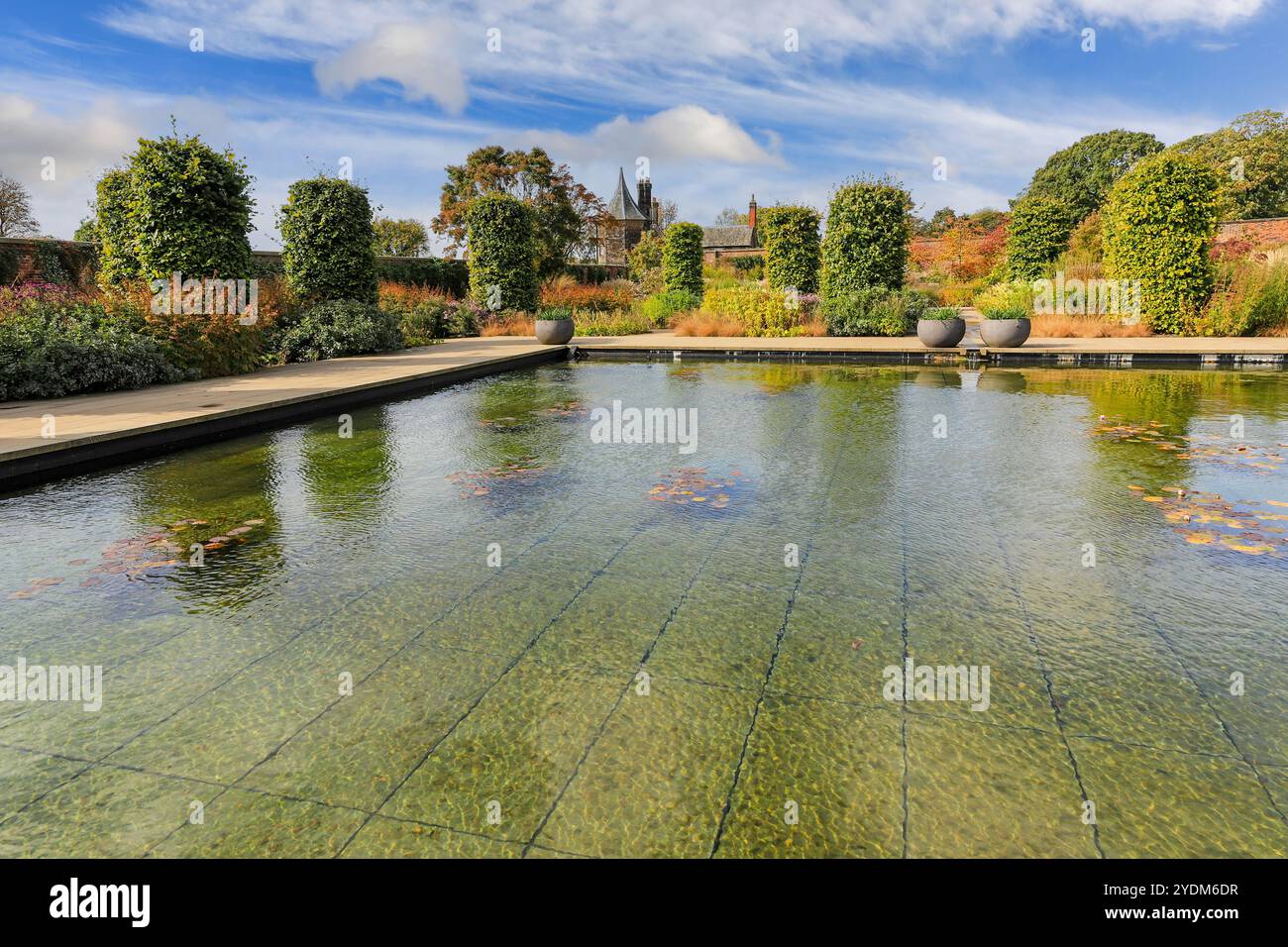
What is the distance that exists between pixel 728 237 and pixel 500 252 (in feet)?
158

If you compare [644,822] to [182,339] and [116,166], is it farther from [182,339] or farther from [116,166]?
[116,166]

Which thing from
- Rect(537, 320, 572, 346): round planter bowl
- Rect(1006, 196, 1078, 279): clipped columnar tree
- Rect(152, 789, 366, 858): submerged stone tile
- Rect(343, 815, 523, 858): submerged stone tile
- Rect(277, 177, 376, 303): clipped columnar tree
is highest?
Rect(1006, 196, 1078, 279): clipped columnar tree

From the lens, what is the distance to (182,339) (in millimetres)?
10234

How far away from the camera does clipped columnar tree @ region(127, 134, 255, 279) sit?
35.0 ft

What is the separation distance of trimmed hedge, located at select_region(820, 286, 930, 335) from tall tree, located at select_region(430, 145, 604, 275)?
24.1m

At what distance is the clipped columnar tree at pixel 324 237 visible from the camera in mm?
14312

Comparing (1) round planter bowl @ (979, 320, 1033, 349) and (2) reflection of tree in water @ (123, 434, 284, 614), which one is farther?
(1) round planter bowl @ (979, 320, 1033, 349)

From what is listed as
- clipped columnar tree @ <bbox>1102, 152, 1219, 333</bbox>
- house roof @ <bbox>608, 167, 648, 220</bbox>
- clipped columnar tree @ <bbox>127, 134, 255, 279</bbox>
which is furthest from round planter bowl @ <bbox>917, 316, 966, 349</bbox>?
house roof @ <bbox>608, 167, 648, 220</bbox>

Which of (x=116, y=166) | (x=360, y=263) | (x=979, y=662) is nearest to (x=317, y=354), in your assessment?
(x=360, y=263)

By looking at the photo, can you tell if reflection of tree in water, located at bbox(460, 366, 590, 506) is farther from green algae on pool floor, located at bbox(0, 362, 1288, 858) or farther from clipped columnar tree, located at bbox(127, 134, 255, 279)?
clipped columnar tree, located at bbox(127, 134, 255, 279)

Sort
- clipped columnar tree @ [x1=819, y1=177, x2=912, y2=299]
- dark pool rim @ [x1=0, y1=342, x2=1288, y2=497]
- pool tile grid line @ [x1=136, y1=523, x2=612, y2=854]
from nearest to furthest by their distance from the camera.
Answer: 1. pool tile grid line @ [x1=136, y1=523, x2=612, y2=854]
2. dark pool rim @ [x1=0, y1=342, x2=1288, y2=497]
3. clipped columnar tree @ [x1=819, y1=177, x2=912, y2=299]

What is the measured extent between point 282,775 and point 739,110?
110ft

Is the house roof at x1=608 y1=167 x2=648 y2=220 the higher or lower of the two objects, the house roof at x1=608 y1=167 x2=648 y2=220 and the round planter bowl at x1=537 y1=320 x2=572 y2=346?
the higher

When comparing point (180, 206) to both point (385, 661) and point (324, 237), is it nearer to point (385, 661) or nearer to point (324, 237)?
point (324, 237)
